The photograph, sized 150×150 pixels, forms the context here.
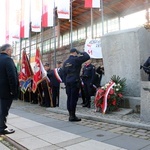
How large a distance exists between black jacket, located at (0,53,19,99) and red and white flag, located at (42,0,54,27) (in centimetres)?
1117

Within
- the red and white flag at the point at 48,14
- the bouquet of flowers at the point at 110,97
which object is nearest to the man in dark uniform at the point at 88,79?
the bouquet of flowers at the point at 110,97

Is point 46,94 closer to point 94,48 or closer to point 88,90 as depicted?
point 88,90

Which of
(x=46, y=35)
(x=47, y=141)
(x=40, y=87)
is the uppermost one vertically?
(x=46, y=35)

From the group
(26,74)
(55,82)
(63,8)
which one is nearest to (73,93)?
(55,82)

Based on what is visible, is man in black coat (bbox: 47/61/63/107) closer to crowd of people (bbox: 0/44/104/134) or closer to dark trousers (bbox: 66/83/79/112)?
crowd of people (bbox: 0/44/104/134)

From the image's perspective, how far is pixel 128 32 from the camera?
7055mm

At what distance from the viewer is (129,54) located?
7.10 metres

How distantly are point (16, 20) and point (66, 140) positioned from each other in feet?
61.5

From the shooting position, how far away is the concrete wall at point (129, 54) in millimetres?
6929

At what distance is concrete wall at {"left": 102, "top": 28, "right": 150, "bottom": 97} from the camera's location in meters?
6.93

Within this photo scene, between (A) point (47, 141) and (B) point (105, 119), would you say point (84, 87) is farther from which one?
(A) point (47, 141)

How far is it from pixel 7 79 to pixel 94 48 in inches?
318

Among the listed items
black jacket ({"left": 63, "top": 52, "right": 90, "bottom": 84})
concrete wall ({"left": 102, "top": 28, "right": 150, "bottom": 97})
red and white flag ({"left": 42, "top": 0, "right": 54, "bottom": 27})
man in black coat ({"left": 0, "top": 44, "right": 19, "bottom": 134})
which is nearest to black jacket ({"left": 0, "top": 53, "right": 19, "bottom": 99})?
man in black coat ({"left": 0, "top": 44, "right": 19, "bottom": 134})

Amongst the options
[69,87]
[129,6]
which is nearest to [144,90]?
[69,87]
